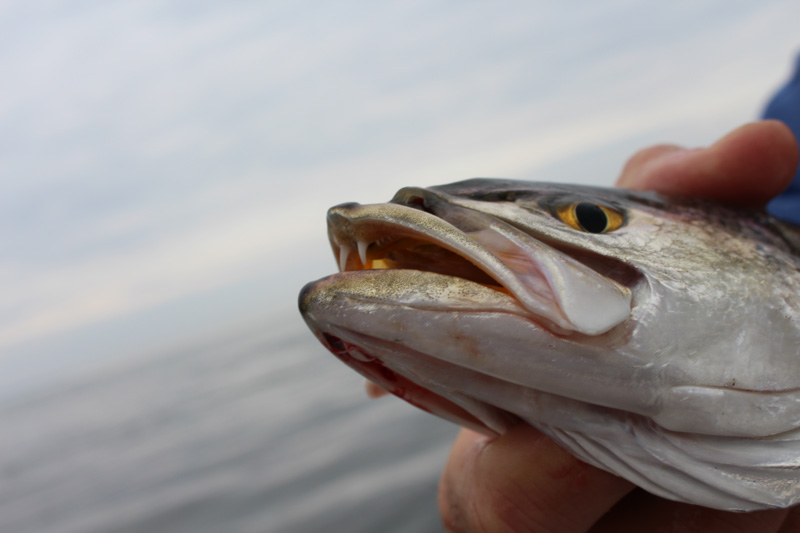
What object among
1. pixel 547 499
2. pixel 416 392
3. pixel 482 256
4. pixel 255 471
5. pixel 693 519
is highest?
pixel 482 256

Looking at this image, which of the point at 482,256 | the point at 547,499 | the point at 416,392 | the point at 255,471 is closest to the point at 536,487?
the point at 547,499

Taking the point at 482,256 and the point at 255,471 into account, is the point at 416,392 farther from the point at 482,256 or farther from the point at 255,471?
the point at 255,471

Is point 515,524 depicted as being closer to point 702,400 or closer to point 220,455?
point 702,400

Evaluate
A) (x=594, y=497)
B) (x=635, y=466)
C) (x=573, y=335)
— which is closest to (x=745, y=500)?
(x=635, y=466)

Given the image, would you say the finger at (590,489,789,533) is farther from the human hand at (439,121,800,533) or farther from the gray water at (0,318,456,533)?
the gray water at (0,318,456,533)

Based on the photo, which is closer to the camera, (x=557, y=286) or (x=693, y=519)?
(x=557, y=286)

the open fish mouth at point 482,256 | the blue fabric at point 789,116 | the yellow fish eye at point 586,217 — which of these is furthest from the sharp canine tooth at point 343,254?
the blue fabric at point 789,116

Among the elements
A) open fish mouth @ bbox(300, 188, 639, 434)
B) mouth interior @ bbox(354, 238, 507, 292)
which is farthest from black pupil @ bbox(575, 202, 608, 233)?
mouth interior @ bbox(354, 238, 507, 292)
